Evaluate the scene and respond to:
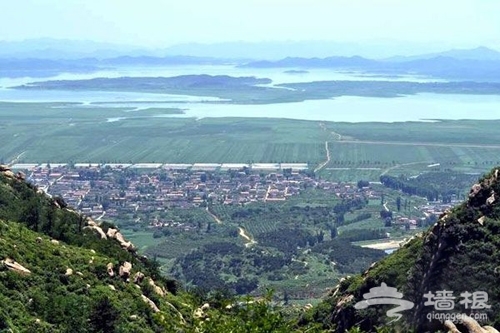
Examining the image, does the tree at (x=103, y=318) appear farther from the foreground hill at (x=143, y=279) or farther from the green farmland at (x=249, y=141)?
the green farmland at (x=249, y=141)

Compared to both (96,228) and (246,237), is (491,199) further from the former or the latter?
(246,237)

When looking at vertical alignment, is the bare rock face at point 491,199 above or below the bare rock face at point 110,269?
above

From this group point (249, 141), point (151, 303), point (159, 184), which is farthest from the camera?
point (249, 141)

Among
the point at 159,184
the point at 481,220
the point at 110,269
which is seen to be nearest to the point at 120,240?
the point at 110,269

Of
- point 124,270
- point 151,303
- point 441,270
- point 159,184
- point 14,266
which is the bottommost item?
point 159,184

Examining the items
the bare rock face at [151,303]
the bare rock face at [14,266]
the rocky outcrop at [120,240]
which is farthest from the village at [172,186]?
the bare rock face at [14,266]

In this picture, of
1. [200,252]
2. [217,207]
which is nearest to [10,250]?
[200,252]
